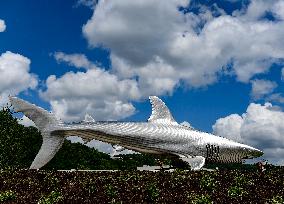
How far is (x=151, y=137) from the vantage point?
26.8 m

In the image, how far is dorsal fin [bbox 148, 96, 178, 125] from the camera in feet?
92.7

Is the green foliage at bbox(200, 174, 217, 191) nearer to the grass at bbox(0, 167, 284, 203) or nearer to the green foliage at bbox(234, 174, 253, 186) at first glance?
the grass at bbox(0, 167, 284, 203)

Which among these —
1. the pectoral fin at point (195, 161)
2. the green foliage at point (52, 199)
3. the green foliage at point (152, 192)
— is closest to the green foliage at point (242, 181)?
the green foliage at point (152, 192)

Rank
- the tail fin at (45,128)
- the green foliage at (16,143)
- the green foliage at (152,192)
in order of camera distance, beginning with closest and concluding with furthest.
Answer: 1. the green foliage at (152,192)
2. the tail fin at (45,128)
3. the green foliage at (16,143)

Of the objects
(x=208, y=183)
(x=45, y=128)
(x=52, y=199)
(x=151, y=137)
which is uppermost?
(x=151, y=137)

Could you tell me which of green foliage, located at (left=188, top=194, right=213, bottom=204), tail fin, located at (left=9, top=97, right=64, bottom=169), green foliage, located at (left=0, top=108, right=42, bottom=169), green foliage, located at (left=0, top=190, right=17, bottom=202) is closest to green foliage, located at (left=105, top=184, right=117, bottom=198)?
green foliage, located at (left=188, top=194, right=213, bottom=204)

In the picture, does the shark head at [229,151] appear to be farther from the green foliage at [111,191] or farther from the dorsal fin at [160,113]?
the green foliage at [111,191]


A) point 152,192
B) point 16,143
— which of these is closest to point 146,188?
point 152,192

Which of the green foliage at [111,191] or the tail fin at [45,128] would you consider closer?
the green foliage at [111,191]

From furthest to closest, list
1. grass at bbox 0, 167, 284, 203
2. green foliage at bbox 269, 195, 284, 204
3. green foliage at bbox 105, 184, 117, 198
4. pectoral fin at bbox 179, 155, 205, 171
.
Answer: pectoral fin at bbox 179, 155, 205, 171, green foliage at bbox 105, 184, 117, 198, grass at bbox 0, 167, 284, 203, green foliage at bbox 269, 195, 284, 204

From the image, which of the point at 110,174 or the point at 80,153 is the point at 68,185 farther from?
the point at 80,153

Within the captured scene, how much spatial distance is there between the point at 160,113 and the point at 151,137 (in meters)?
2.16

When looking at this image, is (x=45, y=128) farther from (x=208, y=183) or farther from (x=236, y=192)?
(x=236, y=192)

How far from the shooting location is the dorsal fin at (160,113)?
28250 millimetres
